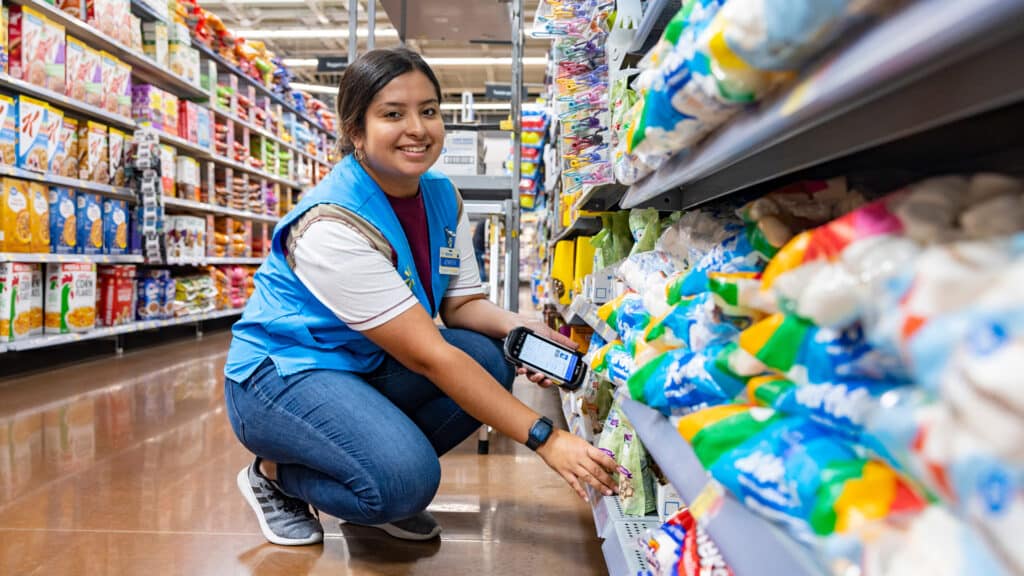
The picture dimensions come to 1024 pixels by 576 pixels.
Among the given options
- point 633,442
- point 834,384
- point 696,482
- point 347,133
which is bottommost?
point 633,442

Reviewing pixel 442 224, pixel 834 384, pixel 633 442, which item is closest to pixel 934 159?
pixel 834 384

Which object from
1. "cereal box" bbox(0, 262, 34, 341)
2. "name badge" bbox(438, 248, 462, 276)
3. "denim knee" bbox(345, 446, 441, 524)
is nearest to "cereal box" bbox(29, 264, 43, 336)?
"cereal box" bbox(0, 262, 34, 341)

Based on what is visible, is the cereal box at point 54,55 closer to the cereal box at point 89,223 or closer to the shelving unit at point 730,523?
the cereal box at point 89,223

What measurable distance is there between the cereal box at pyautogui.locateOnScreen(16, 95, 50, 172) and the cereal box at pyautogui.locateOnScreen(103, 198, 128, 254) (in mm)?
654

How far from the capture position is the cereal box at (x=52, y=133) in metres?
3.85

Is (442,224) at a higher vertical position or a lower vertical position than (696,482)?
higher

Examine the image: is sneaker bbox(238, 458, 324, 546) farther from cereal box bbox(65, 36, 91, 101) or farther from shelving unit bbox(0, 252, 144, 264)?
cereal box bbox(65, 36, 91, 101)

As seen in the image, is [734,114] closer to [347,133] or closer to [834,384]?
[834,384]

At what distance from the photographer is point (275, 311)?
162cm

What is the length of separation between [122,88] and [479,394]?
14.2 ft

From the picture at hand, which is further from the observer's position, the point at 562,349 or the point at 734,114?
the point at 562,349

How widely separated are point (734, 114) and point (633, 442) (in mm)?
894

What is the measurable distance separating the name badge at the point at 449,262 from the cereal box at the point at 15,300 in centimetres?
283

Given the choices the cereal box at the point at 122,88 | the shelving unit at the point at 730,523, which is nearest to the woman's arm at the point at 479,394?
the shelving unit at the point at 730,523
